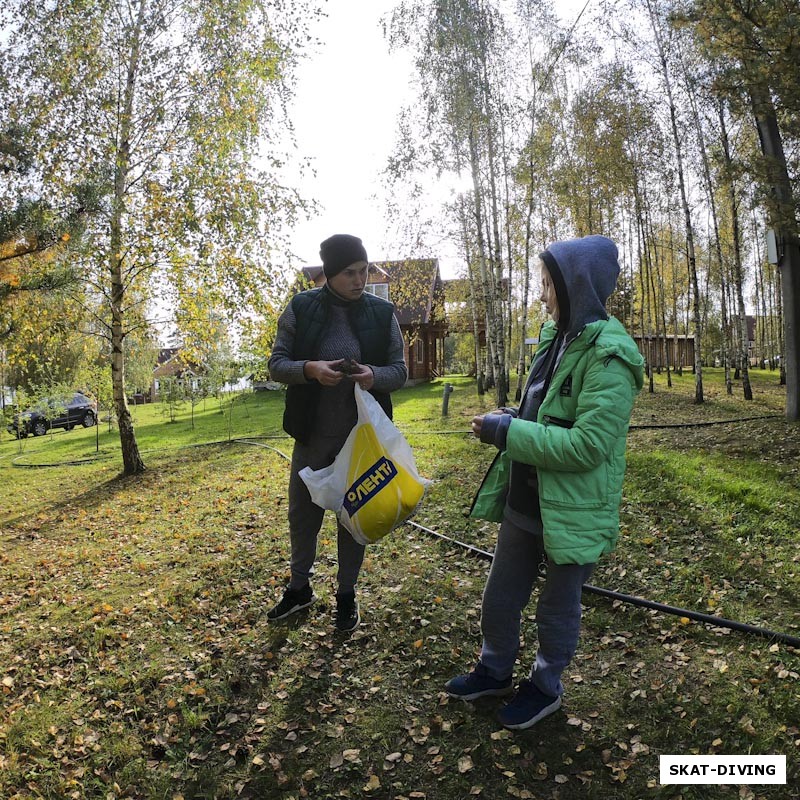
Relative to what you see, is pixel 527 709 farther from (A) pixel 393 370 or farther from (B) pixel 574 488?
(A) pixel 393 370

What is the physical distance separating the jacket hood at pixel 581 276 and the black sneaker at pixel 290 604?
7.61ft

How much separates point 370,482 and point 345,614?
1.02 meters

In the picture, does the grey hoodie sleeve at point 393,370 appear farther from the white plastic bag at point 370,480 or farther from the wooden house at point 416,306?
the wooden house at point 416,306

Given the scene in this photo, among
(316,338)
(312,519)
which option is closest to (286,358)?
(316,338)

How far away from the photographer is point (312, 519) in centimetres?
327

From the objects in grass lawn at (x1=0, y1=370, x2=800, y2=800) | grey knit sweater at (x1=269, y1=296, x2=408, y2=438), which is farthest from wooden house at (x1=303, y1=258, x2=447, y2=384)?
grey knit sweater at (x1=269, y1=296, x2=408, y2=438)

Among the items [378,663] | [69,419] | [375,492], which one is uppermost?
[375,492]

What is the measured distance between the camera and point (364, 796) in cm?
220

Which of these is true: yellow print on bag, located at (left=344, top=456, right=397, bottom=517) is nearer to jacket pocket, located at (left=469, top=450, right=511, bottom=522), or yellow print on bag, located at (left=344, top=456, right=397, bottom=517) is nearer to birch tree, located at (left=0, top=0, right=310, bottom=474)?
jacket pocket, located at (left=469, top=450, right=511, bottom=522)

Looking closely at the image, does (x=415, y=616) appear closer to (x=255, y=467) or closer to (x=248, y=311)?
(x=255, y=467)

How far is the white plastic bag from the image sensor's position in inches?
110

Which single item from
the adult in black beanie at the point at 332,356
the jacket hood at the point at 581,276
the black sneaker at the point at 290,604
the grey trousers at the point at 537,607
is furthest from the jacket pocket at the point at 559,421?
the black sneaker at the point at 290,604

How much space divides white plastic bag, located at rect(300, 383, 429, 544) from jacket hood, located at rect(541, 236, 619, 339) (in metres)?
1.08

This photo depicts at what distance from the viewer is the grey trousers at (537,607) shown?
2.28 meters
